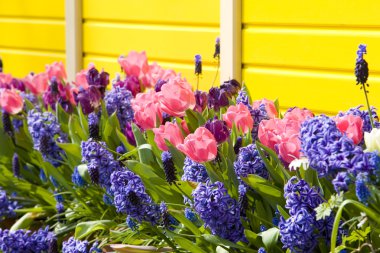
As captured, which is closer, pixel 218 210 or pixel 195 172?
pixel 218 210

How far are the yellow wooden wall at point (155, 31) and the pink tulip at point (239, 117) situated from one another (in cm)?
133

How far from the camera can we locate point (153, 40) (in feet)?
14.5

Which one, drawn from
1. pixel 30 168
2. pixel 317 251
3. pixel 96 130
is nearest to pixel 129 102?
pixel 96 130

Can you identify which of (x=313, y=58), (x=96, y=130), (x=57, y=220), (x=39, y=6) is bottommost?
(x=57, y=220)

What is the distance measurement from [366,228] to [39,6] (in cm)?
336

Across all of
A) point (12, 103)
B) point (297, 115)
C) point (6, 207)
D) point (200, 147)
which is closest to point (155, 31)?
point (12, 103)

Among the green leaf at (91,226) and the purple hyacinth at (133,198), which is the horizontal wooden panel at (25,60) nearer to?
the green leaf at (91,226)

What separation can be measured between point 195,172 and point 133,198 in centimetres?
19

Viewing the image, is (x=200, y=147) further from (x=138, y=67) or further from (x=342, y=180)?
(x=138, y=67)

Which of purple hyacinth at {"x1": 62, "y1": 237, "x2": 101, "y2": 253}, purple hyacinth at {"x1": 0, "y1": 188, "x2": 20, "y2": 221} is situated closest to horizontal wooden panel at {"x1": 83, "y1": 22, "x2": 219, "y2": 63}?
purple hyacinth at {"x1": 0, "y1": 188, "x2": 20, "y2": 221}

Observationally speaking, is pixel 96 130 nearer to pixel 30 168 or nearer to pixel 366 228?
pixel 30 168

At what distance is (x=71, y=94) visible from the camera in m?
3.85

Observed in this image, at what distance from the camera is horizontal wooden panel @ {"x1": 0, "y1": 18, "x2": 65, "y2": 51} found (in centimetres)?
510

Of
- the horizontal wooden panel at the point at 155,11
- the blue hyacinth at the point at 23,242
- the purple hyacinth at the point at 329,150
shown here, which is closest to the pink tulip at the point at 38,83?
the horizontal wooden panel at the point at 155,11
